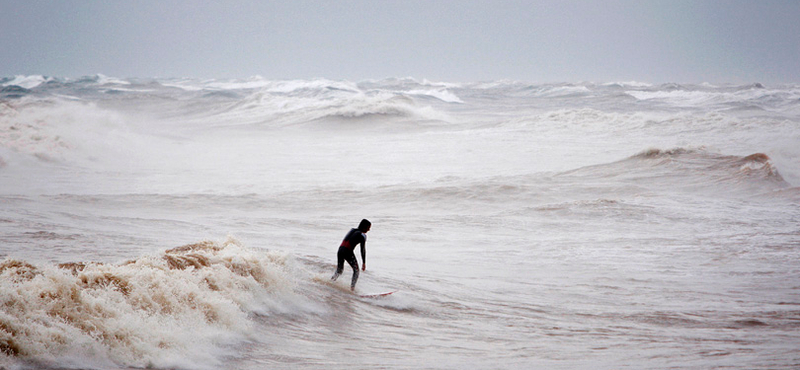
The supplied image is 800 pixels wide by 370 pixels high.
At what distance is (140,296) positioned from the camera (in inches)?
233

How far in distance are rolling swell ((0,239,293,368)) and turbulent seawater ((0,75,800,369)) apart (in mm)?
21

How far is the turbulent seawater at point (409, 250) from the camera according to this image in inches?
231

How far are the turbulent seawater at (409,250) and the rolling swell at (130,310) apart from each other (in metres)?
0.02

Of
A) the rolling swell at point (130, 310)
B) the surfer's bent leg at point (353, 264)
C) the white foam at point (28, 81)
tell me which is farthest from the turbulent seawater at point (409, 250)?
the white foam at point (28, 81)

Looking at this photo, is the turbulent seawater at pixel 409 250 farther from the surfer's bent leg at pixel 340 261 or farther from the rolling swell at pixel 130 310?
the surfer's bent leg at pixel 340 261

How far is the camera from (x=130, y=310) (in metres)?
5.60

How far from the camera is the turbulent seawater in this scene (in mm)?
5879

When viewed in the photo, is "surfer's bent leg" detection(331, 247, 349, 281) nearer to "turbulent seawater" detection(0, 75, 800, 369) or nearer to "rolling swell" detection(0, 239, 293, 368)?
"turbulent seawater" detection(0, 75, 800, 369)

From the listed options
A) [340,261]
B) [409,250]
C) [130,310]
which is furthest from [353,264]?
[409,250]

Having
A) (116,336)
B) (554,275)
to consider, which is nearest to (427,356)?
(116,336)

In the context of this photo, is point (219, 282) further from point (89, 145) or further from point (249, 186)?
point (89, 145)

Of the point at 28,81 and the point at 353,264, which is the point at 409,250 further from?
the point at 28,81

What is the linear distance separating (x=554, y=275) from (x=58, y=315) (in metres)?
7.90

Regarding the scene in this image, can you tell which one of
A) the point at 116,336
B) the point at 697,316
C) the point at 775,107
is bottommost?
the point at 697,316
